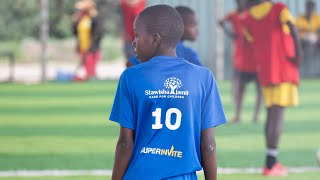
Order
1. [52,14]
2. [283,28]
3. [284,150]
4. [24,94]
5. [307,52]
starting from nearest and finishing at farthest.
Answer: [283,28] → [284,150] → [24,94] → [307,52] → [52,14]

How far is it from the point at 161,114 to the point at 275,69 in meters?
4.99

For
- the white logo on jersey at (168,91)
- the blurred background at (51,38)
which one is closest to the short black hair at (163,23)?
the white logo on jersey at (168,91)

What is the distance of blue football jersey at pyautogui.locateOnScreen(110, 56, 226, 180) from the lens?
463 centimetres

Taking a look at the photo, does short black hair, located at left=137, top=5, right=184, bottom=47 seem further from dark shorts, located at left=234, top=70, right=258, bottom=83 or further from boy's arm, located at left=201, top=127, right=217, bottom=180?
dark shorts, located at left=234, top=70, right=258, bottom=83

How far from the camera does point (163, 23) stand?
4719 mm

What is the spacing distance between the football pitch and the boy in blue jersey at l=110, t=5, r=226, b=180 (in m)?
4.47

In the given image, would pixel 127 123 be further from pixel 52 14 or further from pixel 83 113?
pixel 52 14

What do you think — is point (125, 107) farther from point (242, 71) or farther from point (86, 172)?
point (242, 71)

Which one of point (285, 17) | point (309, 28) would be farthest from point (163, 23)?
point (309, 28)

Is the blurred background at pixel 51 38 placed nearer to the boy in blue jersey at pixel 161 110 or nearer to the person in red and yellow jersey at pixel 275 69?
the person in red and yellow jersey at pixel 275 69

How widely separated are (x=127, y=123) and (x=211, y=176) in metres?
0.50

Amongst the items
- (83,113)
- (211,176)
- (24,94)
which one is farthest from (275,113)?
(24,94)

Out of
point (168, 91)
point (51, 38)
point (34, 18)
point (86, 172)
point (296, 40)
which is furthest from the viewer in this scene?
point (51, 38)

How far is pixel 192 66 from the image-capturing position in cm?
473
